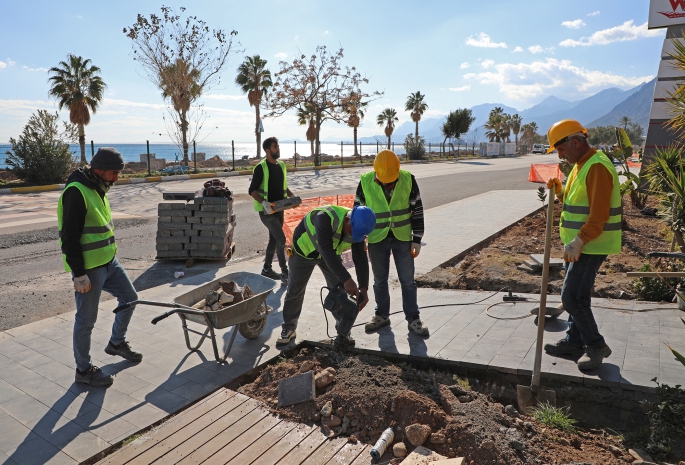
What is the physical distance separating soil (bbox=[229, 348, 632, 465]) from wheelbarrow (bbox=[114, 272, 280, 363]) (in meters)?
0.55

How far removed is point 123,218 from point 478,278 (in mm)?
9571

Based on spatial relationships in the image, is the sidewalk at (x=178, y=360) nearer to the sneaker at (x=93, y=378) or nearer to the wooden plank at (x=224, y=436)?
the sneaker at (x=93, y=378)

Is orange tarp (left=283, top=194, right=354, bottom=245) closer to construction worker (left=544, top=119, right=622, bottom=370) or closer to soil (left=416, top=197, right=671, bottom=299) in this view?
soil (left=416, top=197, right=671, bottom=299)

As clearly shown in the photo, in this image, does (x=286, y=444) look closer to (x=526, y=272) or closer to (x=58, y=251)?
(x=526, y=272)

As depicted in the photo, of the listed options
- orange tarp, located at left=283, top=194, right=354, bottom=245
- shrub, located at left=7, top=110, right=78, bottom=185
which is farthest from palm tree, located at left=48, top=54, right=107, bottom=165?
orange tarp, located at left=283, top=194, right=354, bottom=245

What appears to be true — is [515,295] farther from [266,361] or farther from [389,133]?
[389,133]

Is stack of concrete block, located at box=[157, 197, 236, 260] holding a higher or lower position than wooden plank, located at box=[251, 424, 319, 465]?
higher

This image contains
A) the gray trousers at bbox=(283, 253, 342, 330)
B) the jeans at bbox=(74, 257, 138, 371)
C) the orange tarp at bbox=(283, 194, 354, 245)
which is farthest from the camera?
the orange tarp at bbox=(283, 194, 354, 245)

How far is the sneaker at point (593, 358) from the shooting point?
4.00 metres

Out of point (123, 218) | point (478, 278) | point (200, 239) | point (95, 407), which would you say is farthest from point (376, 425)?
point (123, 218)

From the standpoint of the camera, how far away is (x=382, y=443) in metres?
3.16

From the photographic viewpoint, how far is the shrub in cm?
2130

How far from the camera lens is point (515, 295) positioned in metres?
6.21

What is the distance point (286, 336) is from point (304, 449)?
1717 mm
